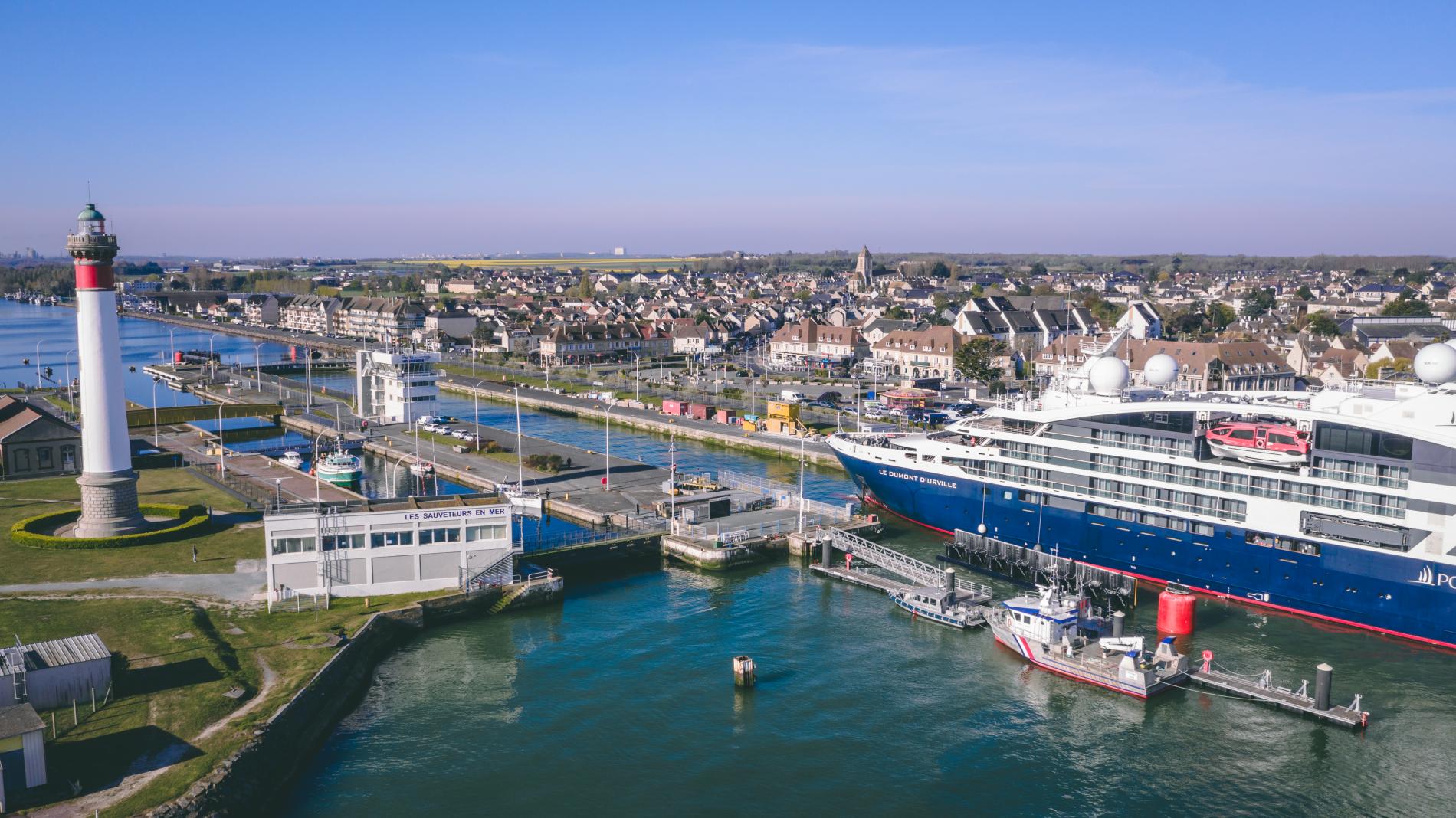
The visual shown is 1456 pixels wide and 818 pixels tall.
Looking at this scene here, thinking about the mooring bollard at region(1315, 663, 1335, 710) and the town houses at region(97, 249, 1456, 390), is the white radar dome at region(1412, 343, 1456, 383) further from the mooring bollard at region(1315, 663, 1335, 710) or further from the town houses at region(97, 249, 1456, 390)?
the mooring bollard at region(1315, 663, 1335, 710)

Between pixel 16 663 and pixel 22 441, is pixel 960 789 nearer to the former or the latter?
pixel 16 663

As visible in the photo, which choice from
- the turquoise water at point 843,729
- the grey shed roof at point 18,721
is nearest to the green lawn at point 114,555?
the turquoise water at point 843,729

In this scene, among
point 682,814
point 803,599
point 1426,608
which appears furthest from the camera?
point 803,599

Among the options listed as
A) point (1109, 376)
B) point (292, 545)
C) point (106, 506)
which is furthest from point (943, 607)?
→ point (106, 506)

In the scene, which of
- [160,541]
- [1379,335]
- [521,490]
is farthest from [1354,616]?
[1379,335]

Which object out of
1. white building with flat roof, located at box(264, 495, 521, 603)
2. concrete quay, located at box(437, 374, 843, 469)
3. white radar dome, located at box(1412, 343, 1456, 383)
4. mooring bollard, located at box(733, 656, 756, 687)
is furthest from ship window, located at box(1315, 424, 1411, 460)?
white building with flat roof, located at box(264, 495, 521, 603)

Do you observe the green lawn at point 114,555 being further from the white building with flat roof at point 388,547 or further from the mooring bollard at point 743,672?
the mooring bollard at point 743,672

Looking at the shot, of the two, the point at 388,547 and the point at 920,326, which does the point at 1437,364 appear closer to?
the point at 388,547
